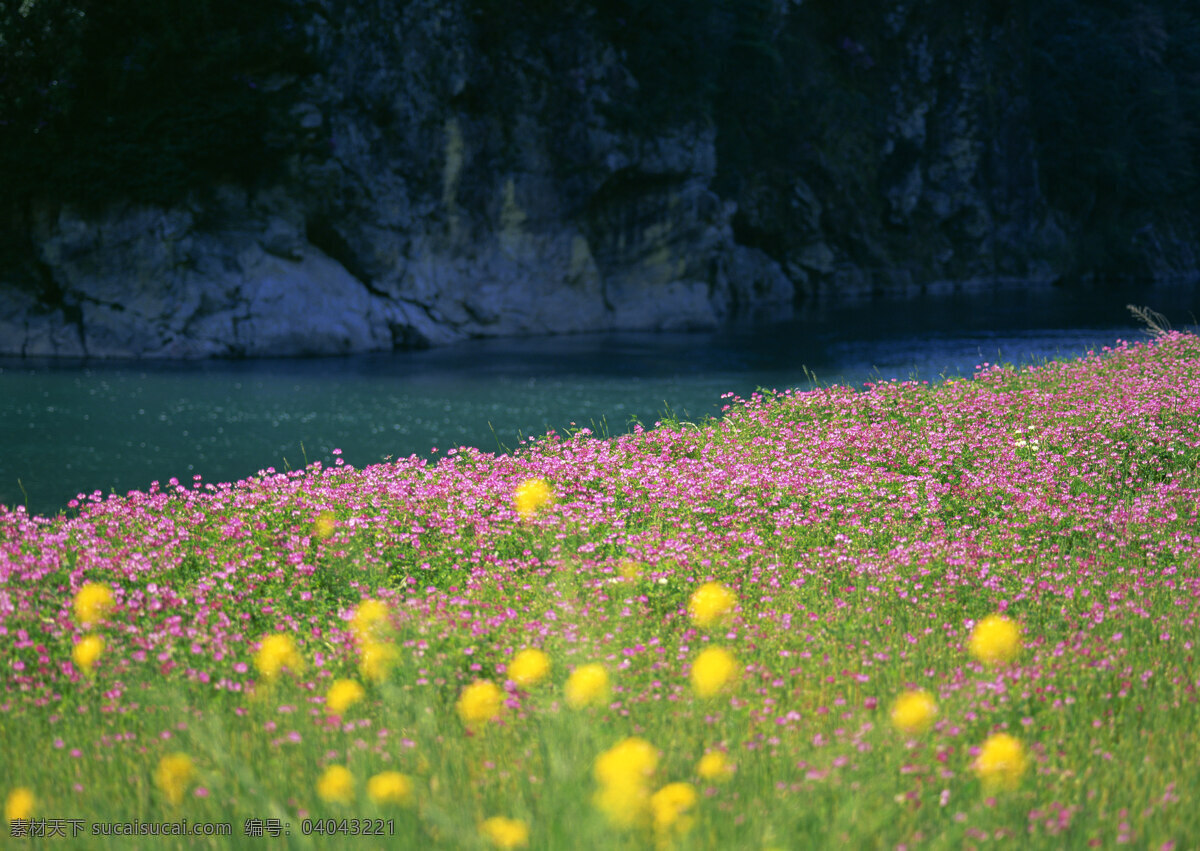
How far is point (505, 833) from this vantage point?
284cm

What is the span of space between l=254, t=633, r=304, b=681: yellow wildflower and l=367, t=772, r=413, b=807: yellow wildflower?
1.13m

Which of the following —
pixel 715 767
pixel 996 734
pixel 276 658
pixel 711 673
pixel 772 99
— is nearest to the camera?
pixel 715 767

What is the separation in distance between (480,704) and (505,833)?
3.42ft

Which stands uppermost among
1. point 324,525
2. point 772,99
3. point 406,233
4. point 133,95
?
point 772,99

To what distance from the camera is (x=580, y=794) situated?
3174 millimetres

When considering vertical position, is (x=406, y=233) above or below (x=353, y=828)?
above

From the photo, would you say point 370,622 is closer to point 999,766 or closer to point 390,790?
point 390,790

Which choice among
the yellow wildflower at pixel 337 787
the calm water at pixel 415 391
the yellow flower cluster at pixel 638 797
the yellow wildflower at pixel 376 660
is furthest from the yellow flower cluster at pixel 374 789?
the calm water at pixel 415 391

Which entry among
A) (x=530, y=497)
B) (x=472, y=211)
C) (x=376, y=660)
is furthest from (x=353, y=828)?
(x=472, y=211)

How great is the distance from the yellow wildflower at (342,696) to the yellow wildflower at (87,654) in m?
0.92

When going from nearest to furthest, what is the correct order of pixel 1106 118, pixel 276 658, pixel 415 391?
pixel 276 658
pixel 415 391
pixel 1106 118

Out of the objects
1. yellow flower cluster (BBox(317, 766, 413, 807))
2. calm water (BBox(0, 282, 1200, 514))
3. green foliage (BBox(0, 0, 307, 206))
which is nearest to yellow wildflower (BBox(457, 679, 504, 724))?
yellow flower cluster (BBox(317, 766, 413, 807))

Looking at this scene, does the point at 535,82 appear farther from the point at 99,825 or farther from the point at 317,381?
the point at 99,825

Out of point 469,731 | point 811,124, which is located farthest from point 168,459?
point 811,124
